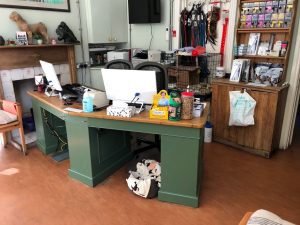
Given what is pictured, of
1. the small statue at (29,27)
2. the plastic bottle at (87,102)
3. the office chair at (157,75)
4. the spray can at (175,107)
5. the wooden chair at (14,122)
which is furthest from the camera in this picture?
the small statue at (29,27)

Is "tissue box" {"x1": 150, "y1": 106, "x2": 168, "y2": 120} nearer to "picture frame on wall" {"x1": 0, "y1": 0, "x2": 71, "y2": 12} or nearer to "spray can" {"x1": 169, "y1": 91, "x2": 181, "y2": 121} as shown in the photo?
"spray can" {"x1": 169, "y1": 91, "x2": 181, "y2": 121}

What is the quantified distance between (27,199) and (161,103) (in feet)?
5.24

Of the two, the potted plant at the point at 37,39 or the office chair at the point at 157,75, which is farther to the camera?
the potted plant at the point at 37,39

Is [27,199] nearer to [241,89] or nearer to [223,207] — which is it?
[223,207]

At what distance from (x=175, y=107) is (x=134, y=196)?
1.02 metres

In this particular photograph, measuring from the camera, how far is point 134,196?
7.97 feet

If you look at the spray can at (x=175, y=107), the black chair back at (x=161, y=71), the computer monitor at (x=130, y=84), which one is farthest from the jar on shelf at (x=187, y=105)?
the black chair back at (x=161, y=71)

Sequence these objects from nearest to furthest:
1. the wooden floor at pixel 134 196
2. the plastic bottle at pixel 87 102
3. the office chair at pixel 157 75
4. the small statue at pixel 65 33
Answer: the wooden floor at pixel 134 196, the plastic bottle at pixel 87 102, the office chair at pixel 157 75, the small statue at pixel 65 33

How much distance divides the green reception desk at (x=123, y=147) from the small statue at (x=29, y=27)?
120cm

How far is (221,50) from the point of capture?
151 inches

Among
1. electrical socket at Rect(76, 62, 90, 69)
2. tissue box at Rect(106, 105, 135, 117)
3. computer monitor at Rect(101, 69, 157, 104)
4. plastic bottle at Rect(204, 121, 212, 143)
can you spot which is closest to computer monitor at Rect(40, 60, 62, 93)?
computer monitor at Rect(101, 69, 157, 104)

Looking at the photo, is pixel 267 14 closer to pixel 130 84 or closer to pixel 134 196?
pixel 130 84

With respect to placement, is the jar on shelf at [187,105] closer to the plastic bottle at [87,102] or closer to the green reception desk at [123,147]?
the green reception desk at [123,147]

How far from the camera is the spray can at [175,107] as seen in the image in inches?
79.5
